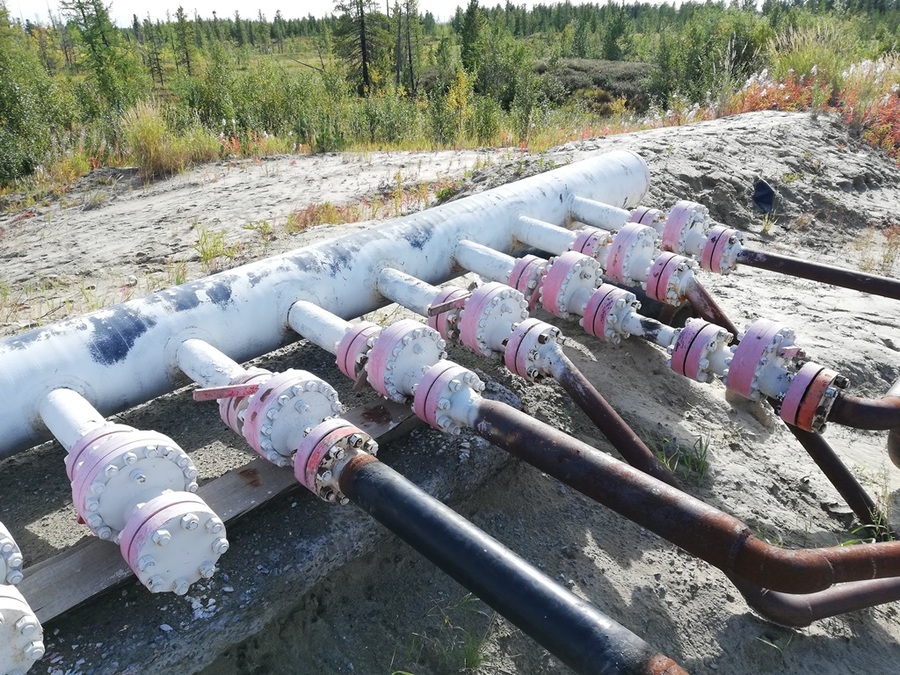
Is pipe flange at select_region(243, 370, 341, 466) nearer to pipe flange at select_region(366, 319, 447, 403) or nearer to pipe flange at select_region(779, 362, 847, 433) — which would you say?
pipe flange at select_region(366, 319, 447, 403)

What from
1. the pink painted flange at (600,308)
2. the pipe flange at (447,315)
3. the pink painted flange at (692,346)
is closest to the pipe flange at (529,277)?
the pink painted flange at (600,308)

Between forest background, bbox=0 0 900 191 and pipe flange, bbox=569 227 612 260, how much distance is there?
429 centimetres

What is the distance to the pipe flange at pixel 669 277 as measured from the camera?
2.67m

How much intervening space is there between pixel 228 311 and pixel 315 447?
3.18 feet

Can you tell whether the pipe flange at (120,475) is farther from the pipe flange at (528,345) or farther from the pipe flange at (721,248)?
the pipe flange at (721,248)

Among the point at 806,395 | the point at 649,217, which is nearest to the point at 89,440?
the point at 806,395

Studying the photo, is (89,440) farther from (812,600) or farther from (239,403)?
(812,600)

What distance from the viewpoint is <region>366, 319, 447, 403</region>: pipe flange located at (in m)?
1.94

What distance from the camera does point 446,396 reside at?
1826 millimetres

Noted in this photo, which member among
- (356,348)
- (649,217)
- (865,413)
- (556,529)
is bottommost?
(556,529)

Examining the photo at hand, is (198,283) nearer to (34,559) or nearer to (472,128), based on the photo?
(34,559)

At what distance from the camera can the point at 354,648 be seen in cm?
169

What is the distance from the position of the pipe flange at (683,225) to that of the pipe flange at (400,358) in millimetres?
1645

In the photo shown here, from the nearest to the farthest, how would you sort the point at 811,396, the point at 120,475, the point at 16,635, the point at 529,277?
the point at 16,635 < the point at 120,475 < the point at 811,396 < the point at 529,277
